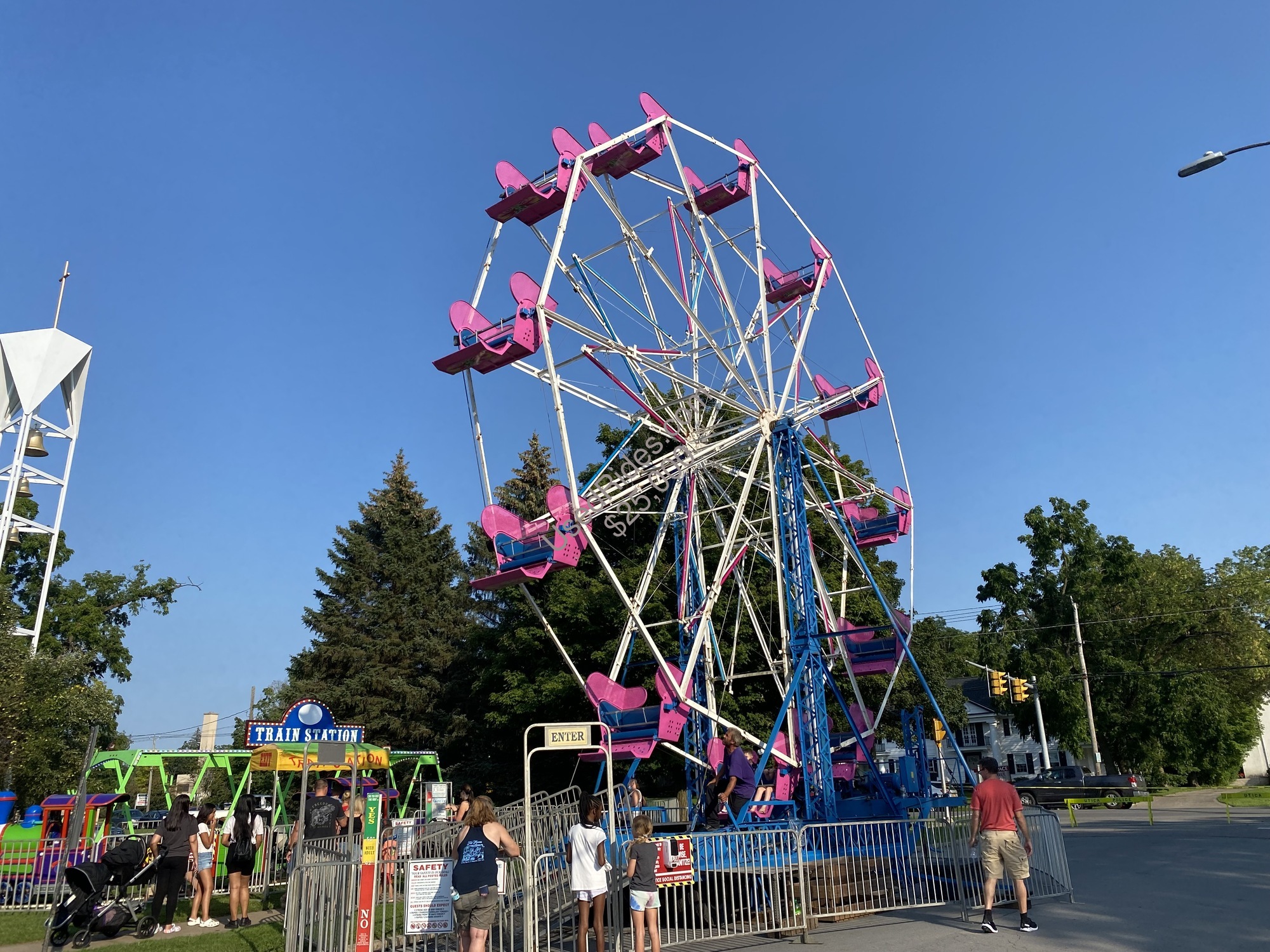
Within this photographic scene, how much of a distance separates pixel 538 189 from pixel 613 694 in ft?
31.8

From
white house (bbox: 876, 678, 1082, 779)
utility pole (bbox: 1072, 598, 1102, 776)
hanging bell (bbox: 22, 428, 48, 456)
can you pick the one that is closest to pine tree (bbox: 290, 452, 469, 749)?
hanging bell (bbox: 22, 428, 48, 456)

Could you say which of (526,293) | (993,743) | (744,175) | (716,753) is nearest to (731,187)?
(744,175)

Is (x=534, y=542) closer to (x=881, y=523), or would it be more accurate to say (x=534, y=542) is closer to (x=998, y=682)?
(x=881, y=523)

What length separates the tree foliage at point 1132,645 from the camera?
43062mm

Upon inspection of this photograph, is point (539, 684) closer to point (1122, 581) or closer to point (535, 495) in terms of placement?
point (535, 495)

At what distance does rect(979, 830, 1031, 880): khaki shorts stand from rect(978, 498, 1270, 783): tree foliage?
36501 millimetres

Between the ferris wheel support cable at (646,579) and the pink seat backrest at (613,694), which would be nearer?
the pink seat backrest at (613,694)

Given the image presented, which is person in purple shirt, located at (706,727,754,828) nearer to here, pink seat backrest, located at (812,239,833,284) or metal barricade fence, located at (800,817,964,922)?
metal barricade fence, located at (800,817,964,922)

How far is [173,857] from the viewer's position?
1103 centimetres

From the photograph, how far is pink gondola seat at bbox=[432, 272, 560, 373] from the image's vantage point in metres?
16.5

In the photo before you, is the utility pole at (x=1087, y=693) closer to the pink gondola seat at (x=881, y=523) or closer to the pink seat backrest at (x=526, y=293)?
the pink gondola seat at (x=881, y=523)

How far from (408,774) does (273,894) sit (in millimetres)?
24103

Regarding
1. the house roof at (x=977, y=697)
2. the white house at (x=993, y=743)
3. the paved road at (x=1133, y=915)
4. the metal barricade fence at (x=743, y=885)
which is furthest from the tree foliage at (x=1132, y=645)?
the metal barricade fence at (x=743, y=885)

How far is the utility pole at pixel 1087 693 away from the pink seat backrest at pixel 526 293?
34.9 metres
